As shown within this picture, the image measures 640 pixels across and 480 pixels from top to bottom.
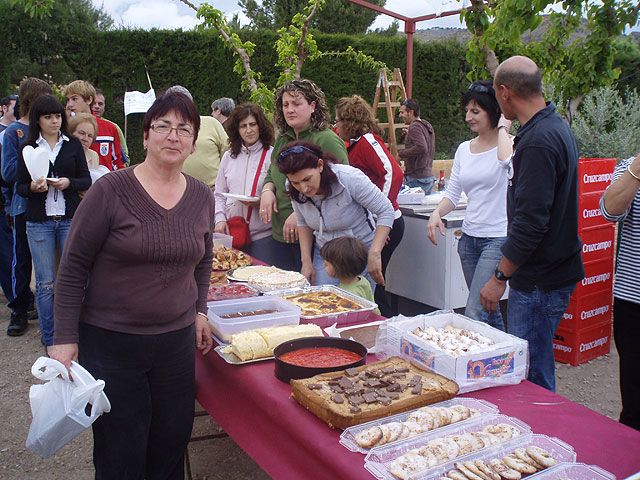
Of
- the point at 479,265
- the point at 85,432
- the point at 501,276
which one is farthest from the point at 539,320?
the point at 85,432

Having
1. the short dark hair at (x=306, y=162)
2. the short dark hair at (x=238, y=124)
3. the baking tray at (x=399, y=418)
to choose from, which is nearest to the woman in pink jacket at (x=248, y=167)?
the short dark hair at (x=238, y=124)

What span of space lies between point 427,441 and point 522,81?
154 cm

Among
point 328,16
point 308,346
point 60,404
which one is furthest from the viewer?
point 328,16

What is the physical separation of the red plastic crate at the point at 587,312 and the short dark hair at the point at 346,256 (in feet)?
6.17

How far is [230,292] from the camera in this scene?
278 centimetres

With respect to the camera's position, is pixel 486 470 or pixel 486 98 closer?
pixel 486 470

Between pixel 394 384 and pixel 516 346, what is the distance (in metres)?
0.46

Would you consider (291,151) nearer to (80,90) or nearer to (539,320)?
(539,320)

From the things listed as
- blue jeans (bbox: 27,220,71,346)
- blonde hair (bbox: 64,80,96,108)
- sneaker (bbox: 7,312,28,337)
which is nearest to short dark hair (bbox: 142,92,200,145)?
blue jeans (bbox: 27,220,71,346)

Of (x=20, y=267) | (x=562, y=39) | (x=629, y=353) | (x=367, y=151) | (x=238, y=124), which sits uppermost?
(x=562, y=39)

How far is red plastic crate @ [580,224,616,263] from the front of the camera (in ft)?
12.8

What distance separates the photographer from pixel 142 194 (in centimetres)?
187

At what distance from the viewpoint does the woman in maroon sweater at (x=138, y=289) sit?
1.82 metres

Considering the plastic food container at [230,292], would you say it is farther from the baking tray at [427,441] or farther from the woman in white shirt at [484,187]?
the baking tray at [427,441]
